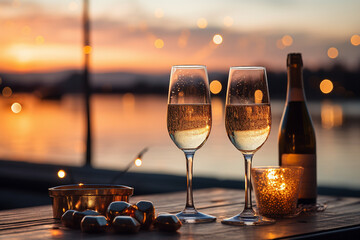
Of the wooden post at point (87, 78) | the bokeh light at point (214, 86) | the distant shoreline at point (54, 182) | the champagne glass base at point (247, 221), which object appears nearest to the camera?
the champagne glass base at point (247, 221)

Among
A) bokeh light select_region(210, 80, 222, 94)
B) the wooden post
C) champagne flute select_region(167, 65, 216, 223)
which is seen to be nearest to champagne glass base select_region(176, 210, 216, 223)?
champagne flute select_region(167, 65, 216, 223)

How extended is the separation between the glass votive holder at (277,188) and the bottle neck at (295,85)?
38cm

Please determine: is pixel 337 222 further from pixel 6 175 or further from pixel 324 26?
pixel 324 26

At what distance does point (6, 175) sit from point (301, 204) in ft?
22.0

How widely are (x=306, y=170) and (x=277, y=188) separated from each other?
18cm

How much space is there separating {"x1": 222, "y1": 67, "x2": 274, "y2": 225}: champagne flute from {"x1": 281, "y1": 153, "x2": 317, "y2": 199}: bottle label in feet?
1.10

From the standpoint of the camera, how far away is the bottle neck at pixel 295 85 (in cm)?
207

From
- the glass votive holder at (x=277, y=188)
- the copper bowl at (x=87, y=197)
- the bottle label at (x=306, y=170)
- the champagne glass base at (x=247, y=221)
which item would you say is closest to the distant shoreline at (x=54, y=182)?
the bottle label at (x=306, y=170)

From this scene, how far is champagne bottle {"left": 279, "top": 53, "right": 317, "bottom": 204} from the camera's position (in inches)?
77.9

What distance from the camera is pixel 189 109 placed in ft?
5.46

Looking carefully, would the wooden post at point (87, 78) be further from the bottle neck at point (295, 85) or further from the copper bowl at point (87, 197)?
the copper bowl at point (87, 197)

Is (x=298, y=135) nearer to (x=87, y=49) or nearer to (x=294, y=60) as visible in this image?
(x=294, y=60)

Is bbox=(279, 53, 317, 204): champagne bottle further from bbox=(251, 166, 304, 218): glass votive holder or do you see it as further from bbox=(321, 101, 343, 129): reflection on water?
bbox=(321, 101, 343, 129): reflection on water

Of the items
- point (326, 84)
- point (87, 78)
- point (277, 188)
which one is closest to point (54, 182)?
point (87, 78)
